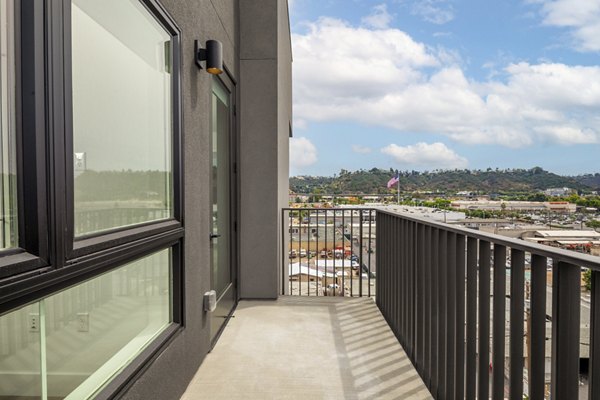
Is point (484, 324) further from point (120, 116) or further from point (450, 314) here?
point (120, 116)

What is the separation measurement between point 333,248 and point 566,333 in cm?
368

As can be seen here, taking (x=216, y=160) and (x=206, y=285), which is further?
(x=216, y=160)

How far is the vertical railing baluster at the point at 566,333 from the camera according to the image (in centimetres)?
108

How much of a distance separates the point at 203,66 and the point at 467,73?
1149 inches

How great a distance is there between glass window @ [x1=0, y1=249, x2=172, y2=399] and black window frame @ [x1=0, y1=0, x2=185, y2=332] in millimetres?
77

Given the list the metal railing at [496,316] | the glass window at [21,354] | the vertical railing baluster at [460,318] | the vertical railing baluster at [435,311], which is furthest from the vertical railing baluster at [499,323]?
the glass window at [21,354]

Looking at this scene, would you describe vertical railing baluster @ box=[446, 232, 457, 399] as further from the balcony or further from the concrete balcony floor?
the concrete balcony floor

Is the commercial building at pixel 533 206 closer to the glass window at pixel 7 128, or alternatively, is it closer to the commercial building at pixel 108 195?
the commercial building at pixel 108 195

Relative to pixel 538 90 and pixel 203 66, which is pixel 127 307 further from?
pixel 538 90

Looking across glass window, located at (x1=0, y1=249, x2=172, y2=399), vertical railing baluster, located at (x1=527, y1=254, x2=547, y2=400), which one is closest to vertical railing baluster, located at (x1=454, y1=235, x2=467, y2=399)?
vertical railing baluster, located at (x1=527, y1=254, x2=547, y2=400)

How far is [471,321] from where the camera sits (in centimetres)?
171

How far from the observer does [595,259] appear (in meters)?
1.01

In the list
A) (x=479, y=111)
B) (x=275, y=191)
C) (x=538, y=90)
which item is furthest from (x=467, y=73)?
(x=275, y=191)

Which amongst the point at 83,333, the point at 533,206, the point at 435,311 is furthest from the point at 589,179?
the point at 83,333
